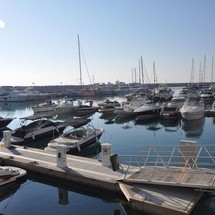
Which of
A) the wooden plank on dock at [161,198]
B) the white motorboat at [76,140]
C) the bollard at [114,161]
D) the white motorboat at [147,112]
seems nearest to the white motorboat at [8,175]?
the bollard at [114,161]

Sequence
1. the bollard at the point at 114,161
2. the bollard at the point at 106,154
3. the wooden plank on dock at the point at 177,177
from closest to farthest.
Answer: the wooden plank on dock at the point at 177,177 → the bollard at the point at 114,161 → the bollard at the point at 106,154

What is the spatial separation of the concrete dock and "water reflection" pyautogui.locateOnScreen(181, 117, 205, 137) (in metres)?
15.4

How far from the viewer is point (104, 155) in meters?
14.8

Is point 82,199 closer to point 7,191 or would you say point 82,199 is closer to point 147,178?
point 147,178

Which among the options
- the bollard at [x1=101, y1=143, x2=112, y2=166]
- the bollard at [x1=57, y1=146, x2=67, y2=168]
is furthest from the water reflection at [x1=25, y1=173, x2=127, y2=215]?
the bollard at [x1=101, y1=143, x2=112, y2=166]

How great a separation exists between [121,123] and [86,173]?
74.7ft

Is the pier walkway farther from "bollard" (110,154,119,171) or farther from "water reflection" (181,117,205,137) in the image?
"water reflection" (181,117,205,137)

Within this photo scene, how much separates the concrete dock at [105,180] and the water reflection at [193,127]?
50.5ft

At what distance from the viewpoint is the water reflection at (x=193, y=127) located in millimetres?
28389

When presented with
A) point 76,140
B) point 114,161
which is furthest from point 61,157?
point 76,140

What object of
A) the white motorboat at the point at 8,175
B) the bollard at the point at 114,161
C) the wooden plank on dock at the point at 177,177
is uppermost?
the bollard at the point at 114,161

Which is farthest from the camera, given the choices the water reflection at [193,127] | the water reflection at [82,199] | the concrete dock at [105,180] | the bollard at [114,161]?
the water reflection at [193,127]

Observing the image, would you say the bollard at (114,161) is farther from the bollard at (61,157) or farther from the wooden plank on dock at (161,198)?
the bollard at (61,157)

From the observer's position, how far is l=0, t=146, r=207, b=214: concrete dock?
10.3 meters
